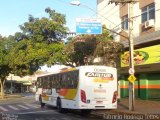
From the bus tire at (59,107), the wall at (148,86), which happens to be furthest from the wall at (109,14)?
the bus tire at (59,107)

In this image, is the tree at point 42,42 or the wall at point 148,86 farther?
the tree at point 42,42

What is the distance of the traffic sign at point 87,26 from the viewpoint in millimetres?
31703

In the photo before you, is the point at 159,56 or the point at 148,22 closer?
the point at 159,56

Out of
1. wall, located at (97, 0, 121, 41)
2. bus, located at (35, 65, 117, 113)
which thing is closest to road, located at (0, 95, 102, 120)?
bus, located at (35, 65, 117, 113)

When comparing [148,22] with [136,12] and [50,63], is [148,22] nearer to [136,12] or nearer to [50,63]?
[136,12]

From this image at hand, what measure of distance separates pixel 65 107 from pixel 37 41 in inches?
671

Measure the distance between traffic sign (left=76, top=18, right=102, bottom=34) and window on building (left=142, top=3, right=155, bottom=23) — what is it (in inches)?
234

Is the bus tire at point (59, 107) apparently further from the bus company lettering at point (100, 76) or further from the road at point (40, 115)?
the bus company lettering at point (100, 76)

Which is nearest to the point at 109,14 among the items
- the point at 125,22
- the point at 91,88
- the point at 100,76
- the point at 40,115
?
the point at 125,22

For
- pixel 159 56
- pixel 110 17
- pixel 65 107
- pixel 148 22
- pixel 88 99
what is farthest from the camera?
pixel 110 17

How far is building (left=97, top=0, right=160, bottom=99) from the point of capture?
34.0 meters

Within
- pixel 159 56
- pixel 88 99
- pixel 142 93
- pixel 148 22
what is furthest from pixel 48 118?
pixel 142 93

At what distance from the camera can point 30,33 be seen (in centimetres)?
4541

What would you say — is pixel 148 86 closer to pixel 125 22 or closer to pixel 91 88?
pixel 125 22
